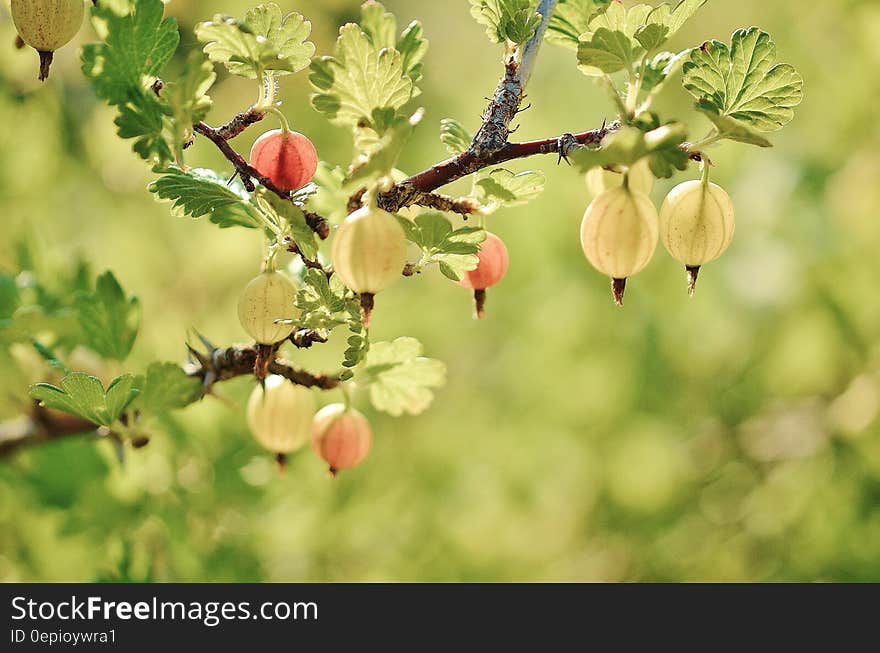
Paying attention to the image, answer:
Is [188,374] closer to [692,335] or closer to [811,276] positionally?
[692,335]

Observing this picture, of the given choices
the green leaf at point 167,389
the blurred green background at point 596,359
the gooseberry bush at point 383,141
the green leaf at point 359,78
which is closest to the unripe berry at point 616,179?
the gooseberry bush at point 383,141

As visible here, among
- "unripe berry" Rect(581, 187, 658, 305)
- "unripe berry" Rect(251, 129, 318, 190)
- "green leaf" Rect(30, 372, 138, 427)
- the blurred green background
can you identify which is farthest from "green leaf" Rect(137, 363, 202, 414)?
the blurred green background

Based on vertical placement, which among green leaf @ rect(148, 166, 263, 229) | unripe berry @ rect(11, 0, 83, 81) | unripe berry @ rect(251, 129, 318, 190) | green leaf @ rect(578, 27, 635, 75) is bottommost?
green leaf @ rect(148, 166, 263, 229)

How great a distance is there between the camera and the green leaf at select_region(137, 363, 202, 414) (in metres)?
0.44

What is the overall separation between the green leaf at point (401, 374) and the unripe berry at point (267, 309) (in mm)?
100

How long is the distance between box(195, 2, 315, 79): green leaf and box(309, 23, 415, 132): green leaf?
26mm

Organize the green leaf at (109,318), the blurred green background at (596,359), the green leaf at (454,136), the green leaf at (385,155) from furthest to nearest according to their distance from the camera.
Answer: the blurred green background at (596,359) → the green leaf at (109,318) → the green leaf at (454,136) → the green leaf at (385,155)

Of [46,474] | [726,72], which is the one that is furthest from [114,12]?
[46,474]

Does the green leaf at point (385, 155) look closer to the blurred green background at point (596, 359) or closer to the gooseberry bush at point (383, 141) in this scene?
the gooseberry bush at point (383, 141)

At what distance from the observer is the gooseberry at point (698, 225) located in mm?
355

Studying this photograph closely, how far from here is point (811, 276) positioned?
128 cm

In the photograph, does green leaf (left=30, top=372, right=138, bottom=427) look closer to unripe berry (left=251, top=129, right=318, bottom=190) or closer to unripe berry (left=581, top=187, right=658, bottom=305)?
unripe berry (left=251, top=129, right=318, bottom=190)

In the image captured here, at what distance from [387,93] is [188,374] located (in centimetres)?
23

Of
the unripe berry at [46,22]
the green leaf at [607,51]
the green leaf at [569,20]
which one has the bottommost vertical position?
the green leaf at [607,51]
